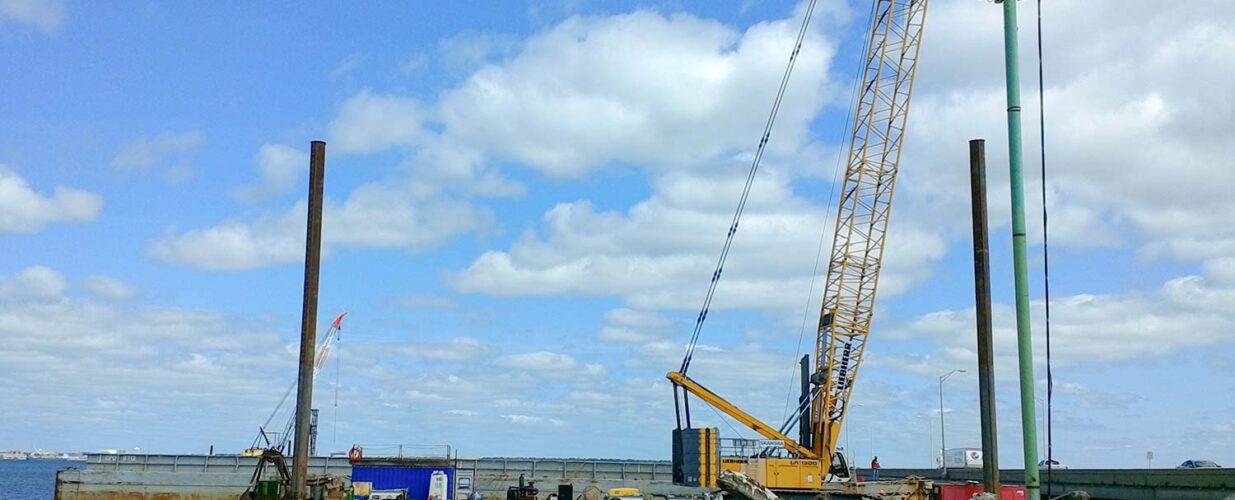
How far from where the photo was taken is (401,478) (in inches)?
2283

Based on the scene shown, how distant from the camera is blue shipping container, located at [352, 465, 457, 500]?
57494 mm

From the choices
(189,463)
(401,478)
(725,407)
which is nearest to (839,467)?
Answer: (725,407)

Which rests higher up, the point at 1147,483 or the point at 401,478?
the point at 1147,483

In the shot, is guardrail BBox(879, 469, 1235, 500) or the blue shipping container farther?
the blue shipping container

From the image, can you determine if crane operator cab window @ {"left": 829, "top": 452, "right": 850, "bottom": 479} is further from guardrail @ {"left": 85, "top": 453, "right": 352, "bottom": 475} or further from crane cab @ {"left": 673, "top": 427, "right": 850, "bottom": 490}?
guardrail @ {"left": 85, "top": 453, "right": 352, "bottom": 475}

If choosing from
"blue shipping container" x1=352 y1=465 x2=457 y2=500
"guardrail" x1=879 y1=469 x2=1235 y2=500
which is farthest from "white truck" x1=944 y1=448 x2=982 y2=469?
"blue shipping container" x1=352 y1=465 x2=457 y2=500

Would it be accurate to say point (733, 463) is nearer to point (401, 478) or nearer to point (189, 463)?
point (401, 478)

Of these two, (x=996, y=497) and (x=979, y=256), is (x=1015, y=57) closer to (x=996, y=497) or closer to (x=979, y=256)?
(x=979, y=256)

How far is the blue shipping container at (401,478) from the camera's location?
Answer: 57494mm

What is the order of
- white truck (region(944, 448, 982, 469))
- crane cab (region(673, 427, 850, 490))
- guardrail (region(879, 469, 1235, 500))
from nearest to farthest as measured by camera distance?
guardrail (region(879, 469, 1235, 500)) < crane cab (region(673, 427, 850, 490)) < white truck (region(944, 448, 982, 469))

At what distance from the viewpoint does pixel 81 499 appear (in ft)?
228

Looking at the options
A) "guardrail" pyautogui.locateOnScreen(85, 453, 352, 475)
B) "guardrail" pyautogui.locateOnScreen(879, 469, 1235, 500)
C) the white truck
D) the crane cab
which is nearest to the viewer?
"guardrail" pyautogui.locateOnScreen(879, 469, 1235, 500)

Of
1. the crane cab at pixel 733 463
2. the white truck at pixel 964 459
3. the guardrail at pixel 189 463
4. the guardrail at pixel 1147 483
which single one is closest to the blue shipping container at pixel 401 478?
the crane cab at pixel 733 463

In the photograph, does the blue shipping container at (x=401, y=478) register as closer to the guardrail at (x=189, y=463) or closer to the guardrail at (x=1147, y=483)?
the guardrail at (x=189, y=463)
